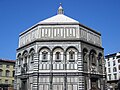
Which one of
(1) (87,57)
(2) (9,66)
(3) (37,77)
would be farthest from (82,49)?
(2) (9,66)

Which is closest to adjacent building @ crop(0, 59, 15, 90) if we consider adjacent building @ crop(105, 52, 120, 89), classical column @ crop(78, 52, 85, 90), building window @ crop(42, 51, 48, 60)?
adjacent building @ crop(105, 52, 120, 89)

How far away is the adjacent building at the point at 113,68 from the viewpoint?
4808cm

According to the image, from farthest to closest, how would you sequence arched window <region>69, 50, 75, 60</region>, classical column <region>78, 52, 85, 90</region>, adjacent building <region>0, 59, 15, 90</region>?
adjacent building <region>0, 59, 15, 90</region> → arched window <region>69, 50, 75, 60</region> → classical column <region>78, 52, 85, 90</region>

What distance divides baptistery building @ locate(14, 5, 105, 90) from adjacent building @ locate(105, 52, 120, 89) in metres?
20.5

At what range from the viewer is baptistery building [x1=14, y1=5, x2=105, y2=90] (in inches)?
976

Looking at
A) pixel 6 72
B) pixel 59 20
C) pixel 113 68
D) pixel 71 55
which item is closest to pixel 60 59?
pixel 71 55

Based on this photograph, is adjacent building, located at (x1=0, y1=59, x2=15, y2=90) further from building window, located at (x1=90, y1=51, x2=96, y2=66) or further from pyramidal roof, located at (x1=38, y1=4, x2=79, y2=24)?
building window, located at (x1=90, y1=51, x2=96, y2=66)

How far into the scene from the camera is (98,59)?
2894 centimetres

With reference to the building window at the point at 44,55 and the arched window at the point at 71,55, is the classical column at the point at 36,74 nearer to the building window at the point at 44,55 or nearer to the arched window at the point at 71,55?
the building window at the point at 44,55

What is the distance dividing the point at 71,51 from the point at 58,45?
1830 millimetres

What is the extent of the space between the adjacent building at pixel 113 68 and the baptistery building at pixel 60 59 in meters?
20.5

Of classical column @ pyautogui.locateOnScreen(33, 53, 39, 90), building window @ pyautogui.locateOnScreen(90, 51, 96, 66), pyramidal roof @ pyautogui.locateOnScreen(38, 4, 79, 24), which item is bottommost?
classical column @ pyautogui.locateOnScreen(33, 53, 39, 90)

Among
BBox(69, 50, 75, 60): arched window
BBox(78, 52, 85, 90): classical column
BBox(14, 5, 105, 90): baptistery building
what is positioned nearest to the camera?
BBox(78, 52, 85, 90): classical column

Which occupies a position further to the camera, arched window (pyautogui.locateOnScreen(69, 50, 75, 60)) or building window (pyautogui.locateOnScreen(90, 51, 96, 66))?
building window (pyautogui.locateOnScreen(90, 51, 96, 66))
